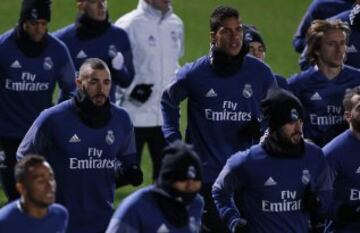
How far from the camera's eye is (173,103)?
13078mm

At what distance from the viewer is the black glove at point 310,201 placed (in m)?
11.5

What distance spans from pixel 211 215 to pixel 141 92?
281cm

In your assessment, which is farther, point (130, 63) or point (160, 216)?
point (130, 63)

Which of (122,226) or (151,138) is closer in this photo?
(122,226)

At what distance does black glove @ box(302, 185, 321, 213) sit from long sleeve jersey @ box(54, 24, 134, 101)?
3444 millimetres

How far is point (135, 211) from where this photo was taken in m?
10.2

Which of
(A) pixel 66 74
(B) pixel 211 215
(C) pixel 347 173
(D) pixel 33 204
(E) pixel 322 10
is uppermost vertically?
(E) pixel 322 10

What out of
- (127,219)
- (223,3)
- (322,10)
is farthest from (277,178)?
(223,3)

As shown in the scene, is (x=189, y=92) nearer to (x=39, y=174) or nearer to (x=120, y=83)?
(x=120, y=83)

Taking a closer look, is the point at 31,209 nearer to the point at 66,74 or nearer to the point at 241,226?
the point at 241,226

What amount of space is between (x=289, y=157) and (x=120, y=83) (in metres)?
3.44

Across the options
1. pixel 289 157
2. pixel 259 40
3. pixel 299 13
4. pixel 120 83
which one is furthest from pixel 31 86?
pixel 299 13

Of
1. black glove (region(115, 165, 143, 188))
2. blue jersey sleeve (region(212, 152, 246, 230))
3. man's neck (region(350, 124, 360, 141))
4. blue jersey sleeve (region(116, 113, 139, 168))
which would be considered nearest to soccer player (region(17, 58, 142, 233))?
black glove (region(115, 165, 143, 188))

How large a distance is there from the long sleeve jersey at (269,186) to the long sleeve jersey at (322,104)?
→ 180cm
